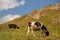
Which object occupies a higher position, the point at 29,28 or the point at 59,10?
the point at 59,10

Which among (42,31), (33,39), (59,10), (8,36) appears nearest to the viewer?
(33,39)

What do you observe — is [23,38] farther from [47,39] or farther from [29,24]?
[29,24]

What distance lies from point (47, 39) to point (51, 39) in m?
0.68

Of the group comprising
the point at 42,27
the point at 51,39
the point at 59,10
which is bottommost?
the point at 51,39

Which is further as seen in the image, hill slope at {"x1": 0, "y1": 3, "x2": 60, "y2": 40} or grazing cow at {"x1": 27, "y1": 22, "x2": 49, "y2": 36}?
grazing cow at {"x1": 27, "y1": 22, "x2": 49, "y2": 36}

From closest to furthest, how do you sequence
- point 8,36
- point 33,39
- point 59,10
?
point 33,39
point 8,36
point 59,10

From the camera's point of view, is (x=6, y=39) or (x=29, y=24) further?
(x=29, y=24)

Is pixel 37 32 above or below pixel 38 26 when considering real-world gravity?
below

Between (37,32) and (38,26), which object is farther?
(37,32)

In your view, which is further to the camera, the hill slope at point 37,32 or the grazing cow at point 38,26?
the grazing cow at point 38,26

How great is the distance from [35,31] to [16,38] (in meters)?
8.01

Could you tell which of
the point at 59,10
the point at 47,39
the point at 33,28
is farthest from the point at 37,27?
the point at 59,10

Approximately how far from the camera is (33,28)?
3812 centimetres

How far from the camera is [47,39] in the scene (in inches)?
1251
